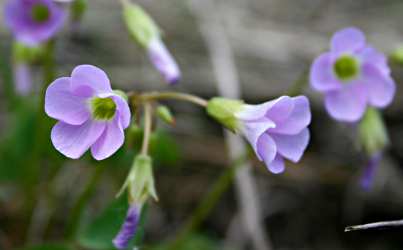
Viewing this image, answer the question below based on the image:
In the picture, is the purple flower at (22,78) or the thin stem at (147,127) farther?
the purple flower at (22,78)

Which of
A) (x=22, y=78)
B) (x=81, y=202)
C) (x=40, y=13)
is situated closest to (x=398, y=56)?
(x=81, y=202)

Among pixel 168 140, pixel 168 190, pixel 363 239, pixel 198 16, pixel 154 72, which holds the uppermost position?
pixel 198 16

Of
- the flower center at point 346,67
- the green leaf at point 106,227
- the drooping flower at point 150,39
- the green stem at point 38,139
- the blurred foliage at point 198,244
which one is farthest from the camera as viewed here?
the blurred foliage at point 198,244

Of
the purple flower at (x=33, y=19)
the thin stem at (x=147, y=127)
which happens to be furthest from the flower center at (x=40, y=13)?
the thin stem at (x=147, y=127)

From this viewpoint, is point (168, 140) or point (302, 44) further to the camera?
point (302, 44)

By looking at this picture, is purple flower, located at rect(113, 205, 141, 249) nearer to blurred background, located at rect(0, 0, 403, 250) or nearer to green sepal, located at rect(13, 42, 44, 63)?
blurred background, located at rect(0, 0, 403, 250)

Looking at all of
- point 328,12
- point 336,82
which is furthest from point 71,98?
point 328,12

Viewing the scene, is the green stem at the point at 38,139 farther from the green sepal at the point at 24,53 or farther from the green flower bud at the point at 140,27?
the green flower bud at the point at 140,27

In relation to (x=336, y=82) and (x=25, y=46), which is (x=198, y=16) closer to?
(x=25, y=46)
